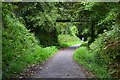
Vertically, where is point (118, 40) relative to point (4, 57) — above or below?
above

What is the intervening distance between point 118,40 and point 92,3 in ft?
12.0

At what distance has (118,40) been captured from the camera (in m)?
12.3

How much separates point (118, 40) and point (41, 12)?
43.5 ft

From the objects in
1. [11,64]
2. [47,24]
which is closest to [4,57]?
[11,64]

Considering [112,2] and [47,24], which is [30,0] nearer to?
[112,2]

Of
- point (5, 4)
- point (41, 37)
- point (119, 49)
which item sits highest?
point (5, 4)

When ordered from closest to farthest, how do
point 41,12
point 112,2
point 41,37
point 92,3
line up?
point 112,2
point 92,3
point 41,12
point 41,37

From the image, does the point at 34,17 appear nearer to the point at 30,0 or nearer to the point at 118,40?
the point at 30,0

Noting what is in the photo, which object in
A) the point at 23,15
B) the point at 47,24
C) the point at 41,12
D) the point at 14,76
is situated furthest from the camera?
the point at 47,24

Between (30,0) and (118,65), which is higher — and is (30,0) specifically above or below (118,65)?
above

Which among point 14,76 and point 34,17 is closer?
point 14,76

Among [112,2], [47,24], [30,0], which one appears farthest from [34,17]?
[112,2]

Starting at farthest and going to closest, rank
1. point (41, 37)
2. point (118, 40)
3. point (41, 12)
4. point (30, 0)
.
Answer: point (41, 37), point (41, 12), point (30, 0), point (118, 40)

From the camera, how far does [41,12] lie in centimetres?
2458
